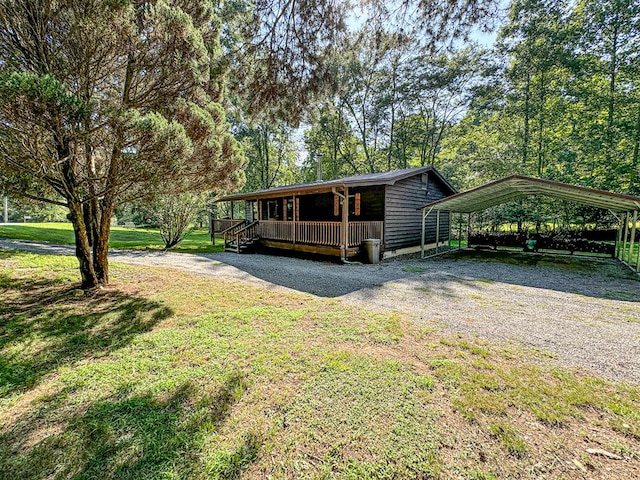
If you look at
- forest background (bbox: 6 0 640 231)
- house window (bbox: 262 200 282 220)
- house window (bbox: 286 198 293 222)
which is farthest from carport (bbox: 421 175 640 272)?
house window (bbox: 262 200 282 220)

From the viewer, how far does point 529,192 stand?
Result: 1092 centimetres

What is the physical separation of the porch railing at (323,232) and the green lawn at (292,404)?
575cm

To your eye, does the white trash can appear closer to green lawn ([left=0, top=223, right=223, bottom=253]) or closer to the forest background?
the forest background

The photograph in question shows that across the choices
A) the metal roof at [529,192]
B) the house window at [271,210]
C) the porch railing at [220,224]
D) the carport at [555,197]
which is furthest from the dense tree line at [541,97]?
the porch railing at [220,224]

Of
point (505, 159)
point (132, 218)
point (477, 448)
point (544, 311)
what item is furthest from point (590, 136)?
point (132, 218)

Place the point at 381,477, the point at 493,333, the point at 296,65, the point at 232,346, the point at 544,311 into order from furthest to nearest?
the point at 296,65
the point at 544,311
the point at 493,333
the point at 232,346
the point at 381,477

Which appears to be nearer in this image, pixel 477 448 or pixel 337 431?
pixel 477 448

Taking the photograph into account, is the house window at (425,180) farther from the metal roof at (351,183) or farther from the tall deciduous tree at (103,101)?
the tall deciduous tree at (103,101)

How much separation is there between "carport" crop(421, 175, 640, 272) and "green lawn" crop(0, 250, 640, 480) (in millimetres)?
7375

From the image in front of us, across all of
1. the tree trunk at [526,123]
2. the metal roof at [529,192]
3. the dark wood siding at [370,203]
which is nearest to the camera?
the metal roof at [529,192]

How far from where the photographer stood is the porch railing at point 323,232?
9711 mm

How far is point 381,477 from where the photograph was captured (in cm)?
170

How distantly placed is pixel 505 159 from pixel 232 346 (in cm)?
1933

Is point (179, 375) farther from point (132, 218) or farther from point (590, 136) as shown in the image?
point (132, 218)
